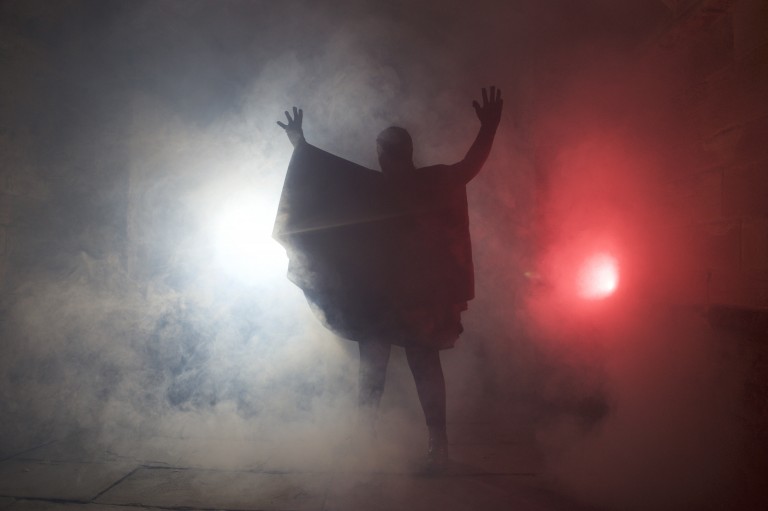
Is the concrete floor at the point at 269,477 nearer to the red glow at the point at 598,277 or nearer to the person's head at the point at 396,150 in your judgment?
the red glow at the point at 598,277

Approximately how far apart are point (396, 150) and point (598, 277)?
1.96 m

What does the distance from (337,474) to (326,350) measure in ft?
4.15

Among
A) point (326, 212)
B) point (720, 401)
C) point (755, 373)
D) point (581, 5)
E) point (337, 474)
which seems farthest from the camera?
point (581, 5)

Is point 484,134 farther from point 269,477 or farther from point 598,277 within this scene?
point 269,477

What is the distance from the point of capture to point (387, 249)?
3338 millimetres

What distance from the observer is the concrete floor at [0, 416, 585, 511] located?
7.98 ft

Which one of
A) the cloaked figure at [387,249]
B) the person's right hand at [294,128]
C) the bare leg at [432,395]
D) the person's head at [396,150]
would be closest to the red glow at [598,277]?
the cloaked figure at [387,249]

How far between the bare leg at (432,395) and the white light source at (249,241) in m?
1.63

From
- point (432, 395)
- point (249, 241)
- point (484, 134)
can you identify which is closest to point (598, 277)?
point (484, 134)

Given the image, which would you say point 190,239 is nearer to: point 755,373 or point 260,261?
point 260,261

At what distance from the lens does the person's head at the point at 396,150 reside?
339 cm

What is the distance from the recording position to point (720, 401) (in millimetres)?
2428

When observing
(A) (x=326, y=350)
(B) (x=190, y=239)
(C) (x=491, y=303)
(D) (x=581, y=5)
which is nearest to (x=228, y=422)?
(A) (x=326, y=350)

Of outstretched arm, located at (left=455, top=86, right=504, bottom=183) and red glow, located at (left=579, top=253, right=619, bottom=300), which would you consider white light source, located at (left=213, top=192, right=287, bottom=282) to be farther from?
red glow, located at (left=579, top=253, right=619, bottom=300)
